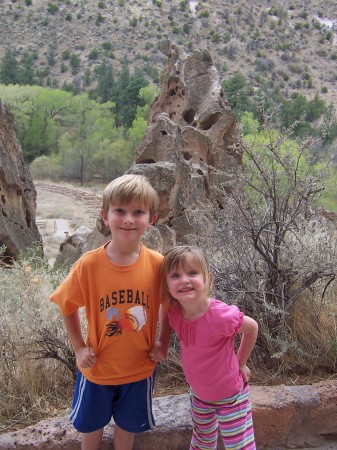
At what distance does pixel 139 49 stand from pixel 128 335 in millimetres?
53885

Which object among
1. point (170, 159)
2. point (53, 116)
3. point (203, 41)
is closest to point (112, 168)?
point (53, 116)

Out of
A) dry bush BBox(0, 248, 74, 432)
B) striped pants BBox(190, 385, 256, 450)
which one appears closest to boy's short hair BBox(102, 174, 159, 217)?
striped pants BBox(190, 385, 256, 450)

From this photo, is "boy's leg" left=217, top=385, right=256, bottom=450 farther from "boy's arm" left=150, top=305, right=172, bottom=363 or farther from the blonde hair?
the blonde hair

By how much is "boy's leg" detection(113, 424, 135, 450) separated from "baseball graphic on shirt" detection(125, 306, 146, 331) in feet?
1.50

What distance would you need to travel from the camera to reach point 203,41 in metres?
54.7

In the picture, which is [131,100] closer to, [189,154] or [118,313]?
[189,154]

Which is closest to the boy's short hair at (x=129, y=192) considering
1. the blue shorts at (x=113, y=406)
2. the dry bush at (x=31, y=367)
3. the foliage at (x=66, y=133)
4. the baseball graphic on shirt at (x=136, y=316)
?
the baseball graphic on shirt at (x=136, y=316)

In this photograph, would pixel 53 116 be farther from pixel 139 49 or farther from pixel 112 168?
pixel 139 49

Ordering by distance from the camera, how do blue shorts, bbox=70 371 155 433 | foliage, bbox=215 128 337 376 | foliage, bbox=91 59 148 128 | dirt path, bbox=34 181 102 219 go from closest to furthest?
blue shorts, bbox=70 371 155 433
foliage, bbox=215 128 337 376
dirt path, bbox=34 181 102 219
foliage, bbox=91 59 148 128

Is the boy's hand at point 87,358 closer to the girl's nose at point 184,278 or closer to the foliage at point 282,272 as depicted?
the girl's nose at point 184,278

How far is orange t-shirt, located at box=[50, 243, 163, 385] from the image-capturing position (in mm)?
1849

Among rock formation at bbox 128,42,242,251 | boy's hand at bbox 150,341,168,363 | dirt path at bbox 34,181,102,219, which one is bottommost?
dirt path at bbox 34,181,102,219

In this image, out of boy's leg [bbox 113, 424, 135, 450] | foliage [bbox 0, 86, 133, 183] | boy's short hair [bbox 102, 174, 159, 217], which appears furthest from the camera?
foliage [bbox 0, 86, 133, 183]

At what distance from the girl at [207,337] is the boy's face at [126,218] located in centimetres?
15
